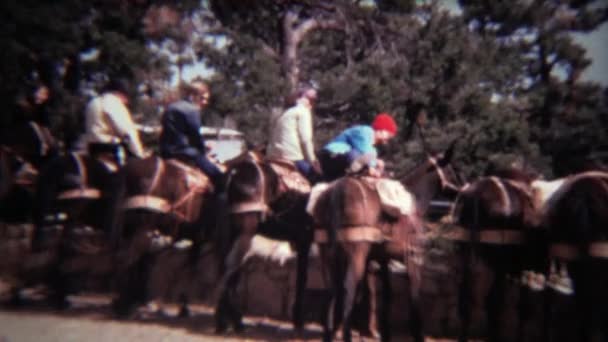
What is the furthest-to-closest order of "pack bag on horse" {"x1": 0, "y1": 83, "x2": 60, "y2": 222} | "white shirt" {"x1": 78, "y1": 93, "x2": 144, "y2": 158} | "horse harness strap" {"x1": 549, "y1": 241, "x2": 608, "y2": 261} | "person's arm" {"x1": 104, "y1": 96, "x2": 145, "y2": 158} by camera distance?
"person's arm" {"x1": 104, "y1": 96, "x2": 145, "y2": 158} → "white shirt" {"x1": 78, "y1": 93, "x2": 144, "y2": 158} → "horse harness strap" {"x1": 549, "y1": 241, "x2": 608, "y2": 261} → "pack bag on horse" {"x1": 0, "y1": 83, "x2": 60, "y2": 222}

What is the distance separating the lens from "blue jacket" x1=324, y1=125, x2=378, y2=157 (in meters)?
5.30

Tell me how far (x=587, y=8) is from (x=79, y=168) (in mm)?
5927

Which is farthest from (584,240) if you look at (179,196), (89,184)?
(89,184)

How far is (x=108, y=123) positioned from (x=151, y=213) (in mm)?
794

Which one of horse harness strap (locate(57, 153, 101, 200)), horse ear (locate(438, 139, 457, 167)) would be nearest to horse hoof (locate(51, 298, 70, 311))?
horse harness strap (locate(57, 153, 101, 200))

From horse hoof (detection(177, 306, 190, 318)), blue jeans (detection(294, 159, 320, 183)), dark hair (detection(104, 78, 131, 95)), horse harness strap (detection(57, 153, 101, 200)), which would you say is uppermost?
dark hair (detection(104, 78, 131, 95))

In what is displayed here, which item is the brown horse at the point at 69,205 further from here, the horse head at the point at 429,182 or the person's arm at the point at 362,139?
the horse head at the point at 429,182

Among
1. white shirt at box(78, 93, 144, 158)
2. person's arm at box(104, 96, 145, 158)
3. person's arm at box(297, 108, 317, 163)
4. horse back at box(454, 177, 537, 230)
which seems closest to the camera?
white shirt at box(78, 93, 144, 158)

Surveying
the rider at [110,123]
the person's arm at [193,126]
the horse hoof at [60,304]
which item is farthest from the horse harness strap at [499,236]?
the horse hoof at [60,304]

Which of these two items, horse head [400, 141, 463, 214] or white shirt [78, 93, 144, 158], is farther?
horse head [400, 141, 463, 214]

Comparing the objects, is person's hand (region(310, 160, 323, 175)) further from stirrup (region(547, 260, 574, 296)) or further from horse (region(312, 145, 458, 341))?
stirrup (region(547, 260, 574, 296))

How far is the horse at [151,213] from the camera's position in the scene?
5.02 m

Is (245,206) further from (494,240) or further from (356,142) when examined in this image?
(494,240)

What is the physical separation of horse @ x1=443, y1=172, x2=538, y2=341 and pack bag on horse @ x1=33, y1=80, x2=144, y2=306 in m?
2.83
